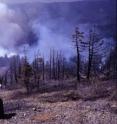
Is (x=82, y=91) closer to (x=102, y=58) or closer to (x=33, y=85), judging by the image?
(x=33, y=85)

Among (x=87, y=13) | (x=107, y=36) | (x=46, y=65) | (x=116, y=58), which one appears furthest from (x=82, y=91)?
(x=87, y=13)

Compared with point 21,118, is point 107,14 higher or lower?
higher

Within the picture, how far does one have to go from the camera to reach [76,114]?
2869 centimetres

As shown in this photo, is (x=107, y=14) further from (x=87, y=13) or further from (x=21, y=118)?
(x=21, y=118)

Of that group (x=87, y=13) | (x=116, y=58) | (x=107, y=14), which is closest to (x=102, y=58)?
(x=116, y=58)

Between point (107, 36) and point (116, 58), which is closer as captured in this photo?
point (116, 58)

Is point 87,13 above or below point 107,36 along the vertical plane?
above

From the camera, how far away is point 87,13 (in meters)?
187

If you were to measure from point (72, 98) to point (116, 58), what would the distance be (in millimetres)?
45955

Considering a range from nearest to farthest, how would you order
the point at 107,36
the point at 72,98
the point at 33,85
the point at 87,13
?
the point at 72,98 < the point at 33,85 < the point at 107,36 < the point at 87,13

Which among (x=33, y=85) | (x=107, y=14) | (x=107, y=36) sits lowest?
(x=33, y=85)

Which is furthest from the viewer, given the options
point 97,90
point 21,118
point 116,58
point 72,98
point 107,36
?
point 107,36

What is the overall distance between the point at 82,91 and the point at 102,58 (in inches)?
1774

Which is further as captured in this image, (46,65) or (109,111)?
(46,65)
